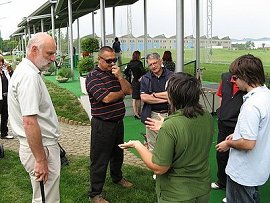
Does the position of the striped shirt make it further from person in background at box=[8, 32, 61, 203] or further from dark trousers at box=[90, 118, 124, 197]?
person in background at box=[8, 32, 61, 203]

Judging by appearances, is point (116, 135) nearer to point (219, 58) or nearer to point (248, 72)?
point (248, 72)

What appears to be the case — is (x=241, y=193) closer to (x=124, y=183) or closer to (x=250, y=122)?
(x=250, y=122)

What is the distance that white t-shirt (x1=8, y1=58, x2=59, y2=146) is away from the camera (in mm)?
2398

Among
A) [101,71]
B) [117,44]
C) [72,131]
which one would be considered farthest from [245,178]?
[117,44]

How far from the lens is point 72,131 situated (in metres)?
7.96

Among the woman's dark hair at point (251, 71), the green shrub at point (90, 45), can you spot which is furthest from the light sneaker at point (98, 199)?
the green shrub at point (90, 45)

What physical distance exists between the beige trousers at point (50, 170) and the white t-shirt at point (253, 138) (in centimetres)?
139

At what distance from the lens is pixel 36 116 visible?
2443 millimetres

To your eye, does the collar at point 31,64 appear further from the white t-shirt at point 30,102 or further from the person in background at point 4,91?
the person in background at point 4,91

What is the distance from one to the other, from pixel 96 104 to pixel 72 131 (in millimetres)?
4360

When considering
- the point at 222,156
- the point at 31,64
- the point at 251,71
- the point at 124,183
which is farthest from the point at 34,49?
the point at 222,156

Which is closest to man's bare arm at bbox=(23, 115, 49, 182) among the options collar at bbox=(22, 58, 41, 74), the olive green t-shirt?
collar at bbox=(22, 58, 41, 74)

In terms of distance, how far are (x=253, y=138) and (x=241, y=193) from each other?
501 millimetres

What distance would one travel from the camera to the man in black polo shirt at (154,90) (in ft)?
13.4
